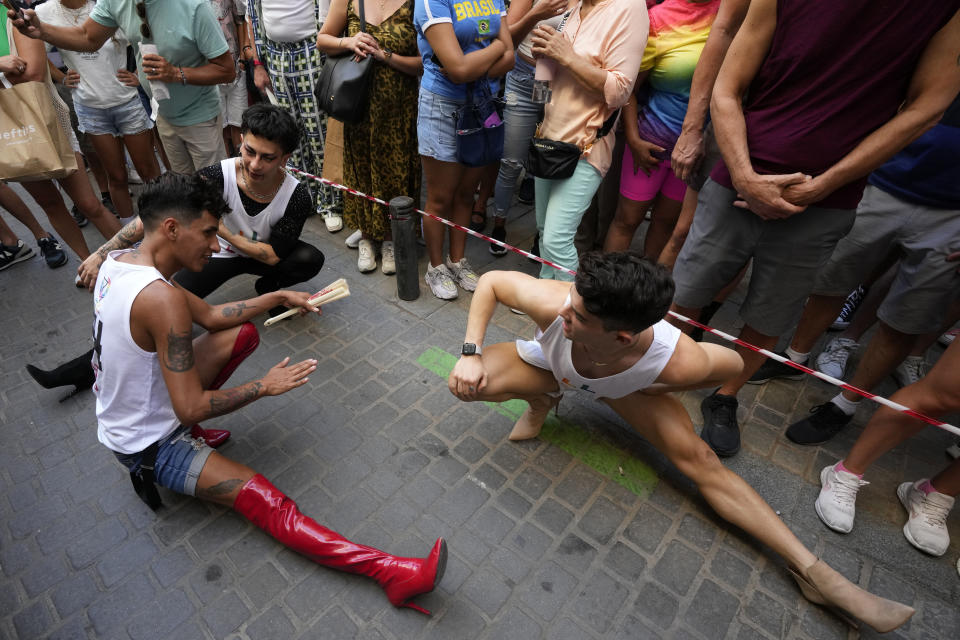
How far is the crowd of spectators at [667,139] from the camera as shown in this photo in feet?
7.52

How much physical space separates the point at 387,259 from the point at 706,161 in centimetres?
273

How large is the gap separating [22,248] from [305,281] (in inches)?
113

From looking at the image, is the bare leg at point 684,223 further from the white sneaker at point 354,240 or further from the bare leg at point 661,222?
the white sneaker at point 354,240

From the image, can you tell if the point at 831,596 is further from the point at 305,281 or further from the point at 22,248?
the point at 22,248

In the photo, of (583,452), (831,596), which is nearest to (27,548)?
(583,452)

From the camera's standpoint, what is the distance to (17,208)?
4.43m

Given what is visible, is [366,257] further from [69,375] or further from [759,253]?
[759,253]

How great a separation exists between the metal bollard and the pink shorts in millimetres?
1635

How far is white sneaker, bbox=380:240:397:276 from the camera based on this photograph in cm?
455

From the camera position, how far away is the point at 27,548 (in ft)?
8.16

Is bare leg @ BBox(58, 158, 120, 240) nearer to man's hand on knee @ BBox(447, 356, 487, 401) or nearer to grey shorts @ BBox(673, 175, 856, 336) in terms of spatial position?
man's hand on knee @ BBox(447, 356, 487, 401)

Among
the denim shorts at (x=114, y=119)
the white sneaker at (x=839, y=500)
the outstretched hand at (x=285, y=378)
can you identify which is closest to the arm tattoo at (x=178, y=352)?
the outstretched hand at (x=285, y=378)

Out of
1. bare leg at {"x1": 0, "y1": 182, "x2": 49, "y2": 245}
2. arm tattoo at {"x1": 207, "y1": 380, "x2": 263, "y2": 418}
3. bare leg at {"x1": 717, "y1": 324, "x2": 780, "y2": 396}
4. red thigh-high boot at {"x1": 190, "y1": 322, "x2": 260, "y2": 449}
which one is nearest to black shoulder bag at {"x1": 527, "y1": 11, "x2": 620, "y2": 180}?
bare leg at {"x1": 717, "y1": 324, "x2": 780, "y2": 396}

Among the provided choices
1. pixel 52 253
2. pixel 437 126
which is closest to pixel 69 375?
pixel 52 253
